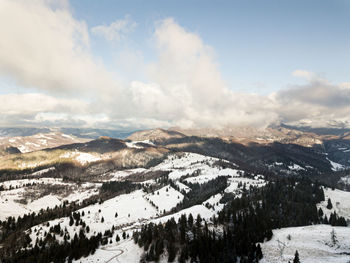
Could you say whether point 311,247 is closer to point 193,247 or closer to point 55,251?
point 193,247

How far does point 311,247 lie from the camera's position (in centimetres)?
7238

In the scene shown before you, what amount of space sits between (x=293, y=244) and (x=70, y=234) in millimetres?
153662

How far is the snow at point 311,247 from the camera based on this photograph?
209 ft

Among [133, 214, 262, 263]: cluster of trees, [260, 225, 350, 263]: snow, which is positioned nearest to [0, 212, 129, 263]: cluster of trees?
[133, 214, 262, 263]: cluster of trees

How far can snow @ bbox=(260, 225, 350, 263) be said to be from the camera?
63625 mm

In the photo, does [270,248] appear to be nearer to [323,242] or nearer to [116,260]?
[323,242]

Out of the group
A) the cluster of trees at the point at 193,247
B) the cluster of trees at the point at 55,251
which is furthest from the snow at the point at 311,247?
the cluster of trees at the point at 55,251

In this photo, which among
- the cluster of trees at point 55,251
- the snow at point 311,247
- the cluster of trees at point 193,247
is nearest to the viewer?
the snow at point 311,247

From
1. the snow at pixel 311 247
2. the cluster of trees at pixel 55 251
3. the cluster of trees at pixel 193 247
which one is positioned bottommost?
the cluster of trees at pixel 55 251

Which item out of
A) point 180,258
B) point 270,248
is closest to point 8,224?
point 180,258

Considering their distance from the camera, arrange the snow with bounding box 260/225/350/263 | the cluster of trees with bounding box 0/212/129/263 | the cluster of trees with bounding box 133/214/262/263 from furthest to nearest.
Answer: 1. the cluster of trees with bounding box 0/212/129/263
2. the cluster of trees with bounding box 133/214/262/263
3. the snow with bounding box 260/225/350/263

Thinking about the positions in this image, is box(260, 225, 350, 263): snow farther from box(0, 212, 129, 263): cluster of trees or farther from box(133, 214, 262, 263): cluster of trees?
box(0, 212, 129, 263): cluster of trees

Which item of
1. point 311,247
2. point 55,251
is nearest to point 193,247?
point 311,247

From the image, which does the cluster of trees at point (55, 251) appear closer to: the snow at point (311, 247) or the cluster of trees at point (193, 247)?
the cluster of trees at point (193, 247)
